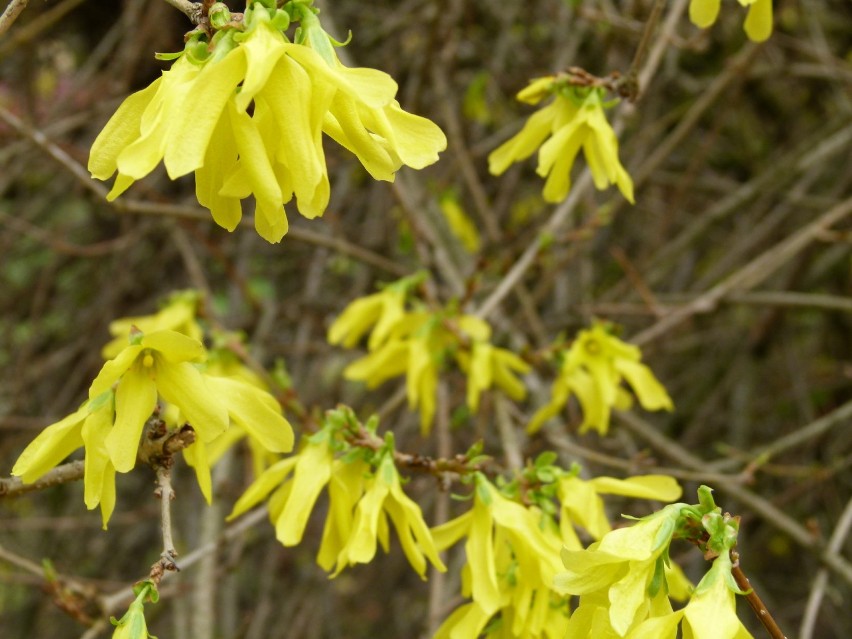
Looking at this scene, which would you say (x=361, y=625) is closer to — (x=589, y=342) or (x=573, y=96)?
(x=589, y=342)

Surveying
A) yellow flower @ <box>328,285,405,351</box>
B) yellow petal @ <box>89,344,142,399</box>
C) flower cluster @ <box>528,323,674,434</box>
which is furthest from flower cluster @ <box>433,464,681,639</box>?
yellow flower @ <box>328,285,405,351</box>

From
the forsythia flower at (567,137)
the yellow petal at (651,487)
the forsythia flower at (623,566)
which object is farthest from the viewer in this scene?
the forsythia flower at (567,137)

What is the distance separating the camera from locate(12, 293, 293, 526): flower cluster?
124 centimetres

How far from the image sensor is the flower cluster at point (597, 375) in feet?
7.20

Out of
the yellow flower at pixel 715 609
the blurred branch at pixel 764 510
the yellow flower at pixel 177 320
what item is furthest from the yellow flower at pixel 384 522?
the yellow flower at pixel 177 320

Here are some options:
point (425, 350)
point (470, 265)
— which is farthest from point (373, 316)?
point (470, 265)

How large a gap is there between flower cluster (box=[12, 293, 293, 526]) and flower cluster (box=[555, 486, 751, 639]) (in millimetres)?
442

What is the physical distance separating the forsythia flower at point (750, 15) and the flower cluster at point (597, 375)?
838 millimetres

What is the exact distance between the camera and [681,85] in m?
3.75

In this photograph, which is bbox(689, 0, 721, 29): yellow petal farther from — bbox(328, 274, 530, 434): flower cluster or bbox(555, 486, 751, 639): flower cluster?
bbox(328, 274, 530, 434): flower cluster

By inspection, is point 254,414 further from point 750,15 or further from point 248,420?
point 750,15

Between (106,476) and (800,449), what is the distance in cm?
307

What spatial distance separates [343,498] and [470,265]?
179 cm

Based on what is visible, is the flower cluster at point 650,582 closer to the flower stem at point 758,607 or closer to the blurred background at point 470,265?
the flower stem at point 758,607
